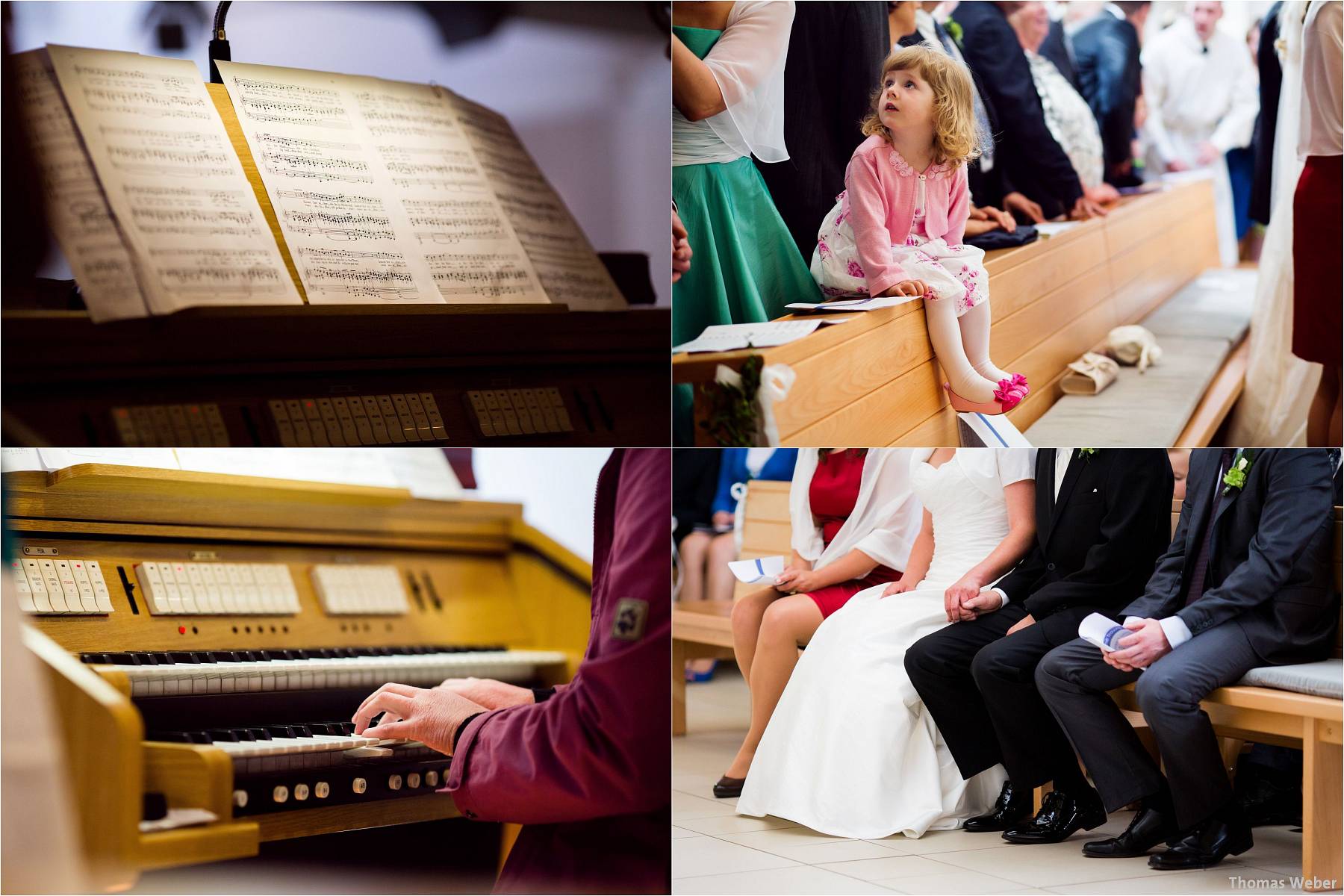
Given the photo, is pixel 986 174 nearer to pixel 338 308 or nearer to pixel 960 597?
pixel 960 597

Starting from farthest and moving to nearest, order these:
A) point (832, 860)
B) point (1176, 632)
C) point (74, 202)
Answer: point (1176, 632), point (832, 860), point (74, 202)

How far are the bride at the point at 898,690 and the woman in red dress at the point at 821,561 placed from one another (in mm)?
26

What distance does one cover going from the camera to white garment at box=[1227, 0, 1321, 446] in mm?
2674

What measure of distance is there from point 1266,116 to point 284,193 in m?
2.18

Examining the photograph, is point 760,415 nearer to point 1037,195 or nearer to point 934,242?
point 934,242

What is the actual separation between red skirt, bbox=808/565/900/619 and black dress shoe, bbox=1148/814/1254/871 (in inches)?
33.2

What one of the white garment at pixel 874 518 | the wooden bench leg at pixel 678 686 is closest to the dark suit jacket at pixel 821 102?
the white garment at pixel 874 518

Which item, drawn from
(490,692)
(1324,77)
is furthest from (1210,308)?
(490,692)

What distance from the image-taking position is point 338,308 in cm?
237

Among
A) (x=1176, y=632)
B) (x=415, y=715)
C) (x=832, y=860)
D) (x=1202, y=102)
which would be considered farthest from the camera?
(x=1202, y=102)

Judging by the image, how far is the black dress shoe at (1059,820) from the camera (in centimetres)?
262

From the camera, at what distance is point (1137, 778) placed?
2.60m

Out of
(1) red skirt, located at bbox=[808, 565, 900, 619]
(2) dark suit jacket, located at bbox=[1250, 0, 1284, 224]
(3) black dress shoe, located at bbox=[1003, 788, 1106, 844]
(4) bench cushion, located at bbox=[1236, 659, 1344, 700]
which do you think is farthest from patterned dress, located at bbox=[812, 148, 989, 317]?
(3) black dress shoe, located at bbox=[1003, 788, 1106, 844]

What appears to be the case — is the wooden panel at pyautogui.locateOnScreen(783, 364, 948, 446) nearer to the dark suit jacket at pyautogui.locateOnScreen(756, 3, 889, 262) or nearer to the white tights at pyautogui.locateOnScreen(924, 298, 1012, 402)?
the white tights at pyautogui.locateOnScreen(924, 298, 1012, 402)
